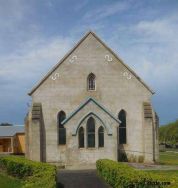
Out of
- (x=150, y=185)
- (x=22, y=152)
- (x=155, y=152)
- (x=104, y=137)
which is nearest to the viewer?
(x=150, y=185)

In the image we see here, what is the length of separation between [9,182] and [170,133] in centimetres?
8904

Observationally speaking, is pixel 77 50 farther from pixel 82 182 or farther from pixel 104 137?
pixel 82 182

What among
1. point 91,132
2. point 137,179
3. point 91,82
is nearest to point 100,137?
point 91,132

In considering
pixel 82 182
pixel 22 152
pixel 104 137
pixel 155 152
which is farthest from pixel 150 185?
pixel 22 152

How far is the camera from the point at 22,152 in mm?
75312

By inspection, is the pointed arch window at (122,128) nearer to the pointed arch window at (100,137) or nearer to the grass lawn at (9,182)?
the pointed arch window at (100,137)

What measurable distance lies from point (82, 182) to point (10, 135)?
1972 inches

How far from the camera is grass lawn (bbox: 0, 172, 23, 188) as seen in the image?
1087 inches

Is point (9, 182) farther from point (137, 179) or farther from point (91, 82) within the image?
point (91, 82)

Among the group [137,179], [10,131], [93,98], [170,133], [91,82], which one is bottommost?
[137,179]

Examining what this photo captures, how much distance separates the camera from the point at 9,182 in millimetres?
28797

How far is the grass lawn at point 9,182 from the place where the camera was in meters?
27.6

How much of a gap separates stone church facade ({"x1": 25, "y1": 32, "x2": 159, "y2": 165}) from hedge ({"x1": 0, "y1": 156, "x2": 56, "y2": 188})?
8.70m

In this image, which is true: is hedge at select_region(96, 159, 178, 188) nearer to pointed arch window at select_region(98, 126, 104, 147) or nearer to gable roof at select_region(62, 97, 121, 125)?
pointed arch window at select_region(98, 126, 104, 147)
